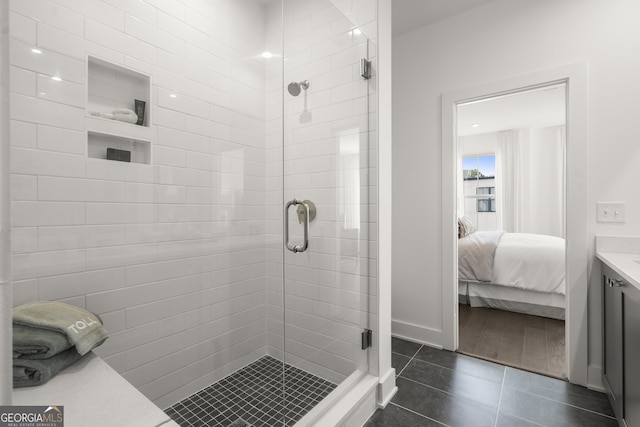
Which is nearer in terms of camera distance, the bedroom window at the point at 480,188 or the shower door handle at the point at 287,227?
the shower door handle at the point at 287,227

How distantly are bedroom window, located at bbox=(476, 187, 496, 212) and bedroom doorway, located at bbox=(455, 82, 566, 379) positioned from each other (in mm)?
19

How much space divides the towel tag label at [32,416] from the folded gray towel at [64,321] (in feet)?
0.70

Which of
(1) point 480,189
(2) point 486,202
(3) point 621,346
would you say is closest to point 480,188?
(1) point 480,189

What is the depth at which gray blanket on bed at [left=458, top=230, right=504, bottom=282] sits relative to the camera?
11.3ft

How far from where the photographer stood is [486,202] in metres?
6.67

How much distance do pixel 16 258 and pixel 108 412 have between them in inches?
19.8

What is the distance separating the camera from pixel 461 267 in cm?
356

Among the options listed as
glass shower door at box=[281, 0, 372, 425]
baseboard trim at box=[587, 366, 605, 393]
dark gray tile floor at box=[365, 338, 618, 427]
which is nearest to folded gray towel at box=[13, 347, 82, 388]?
glass shower door at box=[281, 0, 372, 425]

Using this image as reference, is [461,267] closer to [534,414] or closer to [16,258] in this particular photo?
[534,414]

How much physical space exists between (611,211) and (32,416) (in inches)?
108

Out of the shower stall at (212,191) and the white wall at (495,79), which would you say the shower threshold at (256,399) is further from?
the white wall at (495,79)

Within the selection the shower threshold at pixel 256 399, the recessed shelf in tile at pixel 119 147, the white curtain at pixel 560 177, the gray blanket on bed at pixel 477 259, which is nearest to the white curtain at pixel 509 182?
the white curtain at pixel 560 177

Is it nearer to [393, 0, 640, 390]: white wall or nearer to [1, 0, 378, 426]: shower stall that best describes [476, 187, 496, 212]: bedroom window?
[393, 0, 640, 390]: white wall

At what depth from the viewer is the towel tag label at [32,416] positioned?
48 centimetres
